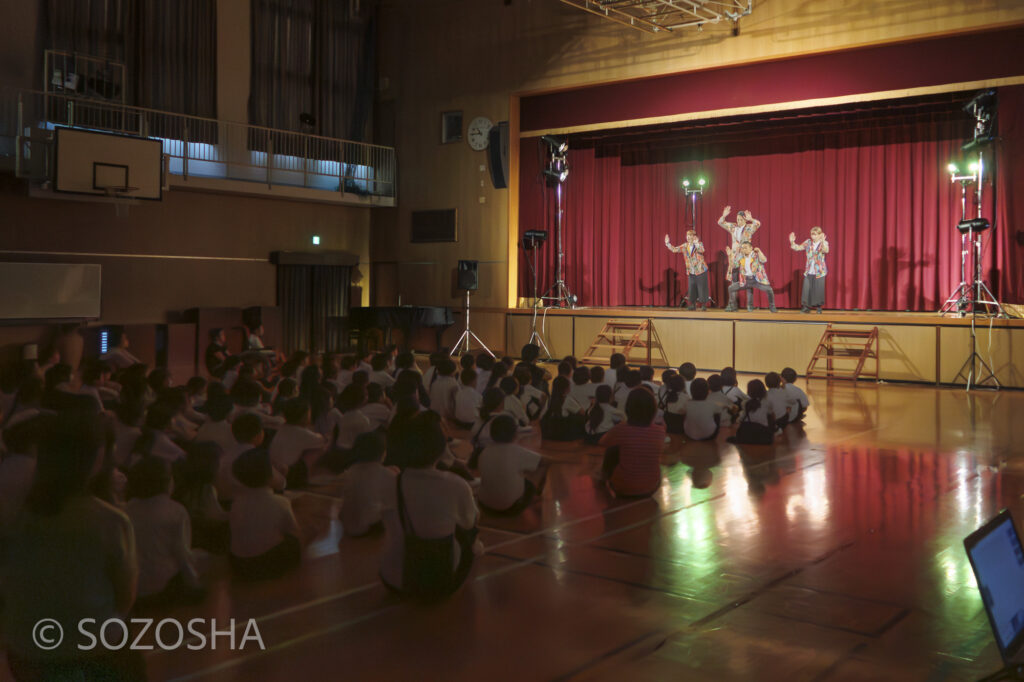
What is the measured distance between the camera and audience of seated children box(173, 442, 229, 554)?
168 inches

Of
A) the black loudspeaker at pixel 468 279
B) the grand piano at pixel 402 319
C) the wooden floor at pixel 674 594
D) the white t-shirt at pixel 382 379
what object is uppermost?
the black loudspeaker at pixel 468 279

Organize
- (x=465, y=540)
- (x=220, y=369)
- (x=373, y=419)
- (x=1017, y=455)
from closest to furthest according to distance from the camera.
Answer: (x=465, y=540) < (x=373, y=419) < (x=1017, y=455) < (x=220, y=369)

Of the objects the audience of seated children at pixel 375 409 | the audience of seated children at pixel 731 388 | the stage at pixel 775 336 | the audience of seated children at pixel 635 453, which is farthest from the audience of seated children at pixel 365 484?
the stage at pixel 775 336

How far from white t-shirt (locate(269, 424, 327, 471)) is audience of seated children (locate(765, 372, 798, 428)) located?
4373 millimetres

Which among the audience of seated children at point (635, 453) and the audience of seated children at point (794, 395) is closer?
the audience of seated children at point (635, 453)

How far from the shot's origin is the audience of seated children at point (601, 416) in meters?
7.54

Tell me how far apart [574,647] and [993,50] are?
37.4ft

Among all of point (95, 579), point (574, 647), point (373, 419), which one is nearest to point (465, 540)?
point (574, 647)

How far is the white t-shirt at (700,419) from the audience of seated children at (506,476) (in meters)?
2.94

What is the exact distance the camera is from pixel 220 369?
26.8ft

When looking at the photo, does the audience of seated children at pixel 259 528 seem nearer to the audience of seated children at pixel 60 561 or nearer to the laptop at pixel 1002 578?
the audience of seated children at pixel 60 561

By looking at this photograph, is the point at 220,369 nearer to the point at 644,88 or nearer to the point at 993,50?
the point at 644,88

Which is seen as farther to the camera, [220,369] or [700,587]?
[220,369]

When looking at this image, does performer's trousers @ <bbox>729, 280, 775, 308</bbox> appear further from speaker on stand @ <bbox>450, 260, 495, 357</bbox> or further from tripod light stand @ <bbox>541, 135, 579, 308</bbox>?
speaker on stand @ <bbox>450, 260, 495, 357</bbox>
